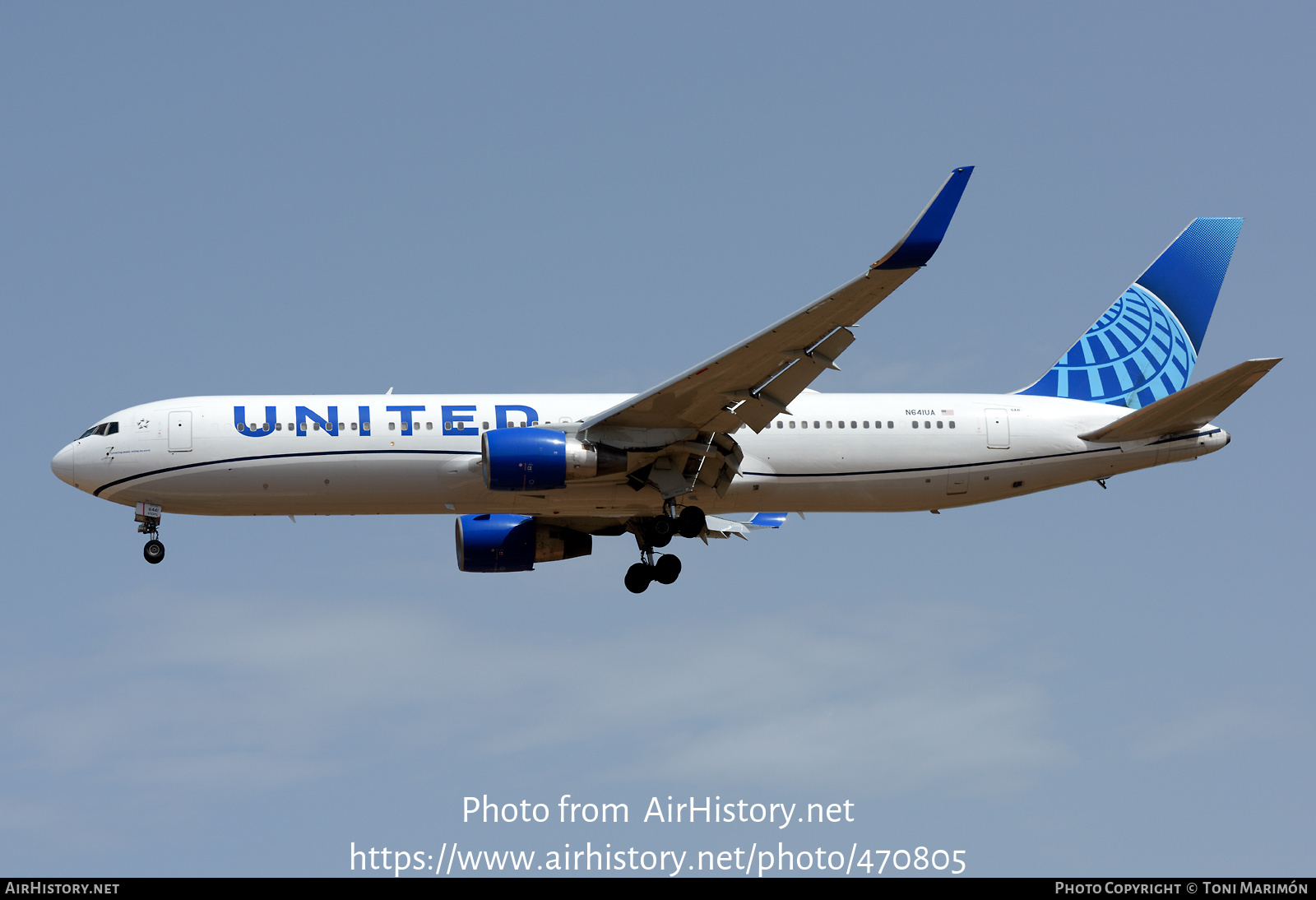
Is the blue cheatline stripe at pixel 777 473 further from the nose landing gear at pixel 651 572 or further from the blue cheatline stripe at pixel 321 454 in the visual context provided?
the nose landing gear at pixel 651 572

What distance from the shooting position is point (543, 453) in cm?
3011

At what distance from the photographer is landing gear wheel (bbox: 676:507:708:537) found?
3256 centimetres

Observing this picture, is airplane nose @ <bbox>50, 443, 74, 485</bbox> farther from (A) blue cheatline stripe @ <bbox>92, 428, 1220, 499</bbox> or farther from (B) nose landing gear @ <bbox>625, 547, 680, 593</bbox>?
(B) nose landing gear @ <bbox>625, 547, 680, 593</bbox>

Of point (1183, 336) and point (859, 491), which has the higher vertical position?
point (1183, 336)

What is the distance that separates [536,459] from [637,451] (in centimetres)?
215

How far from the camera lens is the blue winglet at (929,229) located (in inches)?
971

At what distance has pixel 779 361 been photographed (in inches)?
1152

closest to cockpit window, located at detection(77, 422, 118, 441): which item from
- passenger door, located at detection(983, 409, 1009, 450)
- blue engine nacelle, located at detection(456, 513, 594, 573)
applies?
blue engine nacelle, located at detection(456, 513, 594, 573)

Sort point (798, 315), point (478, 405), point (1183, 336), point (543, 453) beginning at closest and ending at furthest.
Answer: point (798, 315) → point (543, 453) → point (478, 405) → point (1183, 336)

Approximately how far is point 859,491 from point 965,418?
2843mm

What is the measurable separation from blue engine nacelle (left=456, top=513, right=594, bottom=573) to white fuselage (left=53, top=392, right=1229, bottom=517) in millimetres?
2060

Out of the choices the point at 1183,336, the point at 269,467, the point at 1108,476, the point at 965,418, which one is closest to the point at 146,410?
the point at 269,467

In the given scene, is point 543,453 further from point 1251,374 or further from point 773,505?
point 1251,374

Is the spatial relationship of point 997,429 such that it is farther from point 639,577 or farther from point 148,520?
point 148,520
